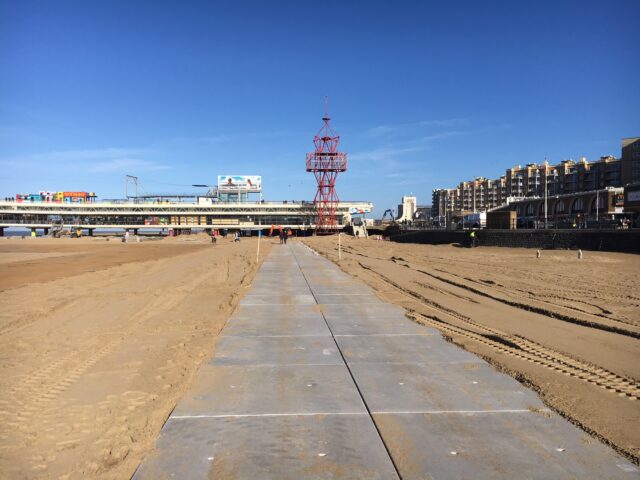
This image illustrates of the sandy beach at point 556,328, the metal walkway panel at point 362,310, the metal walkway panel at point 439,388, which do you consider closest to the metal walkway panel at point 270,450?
the metal walkway panel at point 439,388

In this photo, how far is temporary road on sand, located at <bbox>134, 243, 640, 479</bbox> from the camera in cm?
371

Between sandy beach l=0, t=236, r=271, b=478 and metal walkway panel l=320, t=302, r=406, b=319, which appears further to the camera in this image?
metal walkway panel l=320, t=302, r=406, b=319

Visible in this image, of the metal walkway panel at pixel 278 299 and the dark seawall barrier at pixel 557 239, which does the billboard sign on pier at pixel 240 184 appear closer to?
the dark seawall barrier at pixel 557 239

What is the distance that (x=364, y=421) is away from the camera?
4555 mm

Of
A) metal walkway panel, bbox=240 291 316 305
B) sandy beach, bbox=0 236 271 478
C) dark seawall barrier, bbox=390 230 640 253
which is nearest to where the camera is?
sandy beach, bbox=0 236 271 478

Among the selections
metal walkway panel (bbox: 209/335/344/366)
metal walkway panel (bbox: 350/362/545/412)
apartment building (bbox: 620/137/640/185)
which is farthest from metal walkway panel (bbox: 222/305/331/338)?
apartment building (bbox: 620/137/640/185)

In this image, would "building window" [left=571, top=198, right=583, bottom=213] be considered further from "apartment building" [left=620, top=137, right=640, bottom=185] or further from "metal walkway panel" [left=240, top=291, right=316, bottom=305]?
"metal walkway panel" [left=240, top=291, right=316, bottom=305]

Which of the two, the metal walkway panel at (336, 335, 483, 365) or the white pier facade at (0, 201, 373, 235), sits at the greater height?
the white pier facade at (0, 201, 373, 235)

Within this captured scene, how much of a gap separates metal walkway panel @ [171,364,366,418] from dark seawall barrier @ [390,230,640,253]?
95.6ft

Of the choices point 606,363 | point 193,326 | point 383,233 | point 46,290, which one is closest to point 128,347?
point 193,326

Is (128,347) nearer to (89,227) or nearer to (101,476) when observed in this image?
(101,476)

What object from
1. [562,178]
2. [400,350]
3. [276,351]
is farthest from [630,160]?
[276,351]

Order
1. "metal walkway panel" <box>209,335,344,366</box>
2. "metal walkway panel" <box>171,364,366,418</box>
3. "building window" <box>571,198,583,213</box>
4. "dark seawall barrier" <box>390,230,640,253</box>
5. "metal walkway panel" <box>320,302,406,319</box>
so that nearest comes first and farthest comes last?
"metal walkway panel" <box>171,364,366,418</box>
"metal walkway panel" <box>209,335,344,366</box>
"metal walkway panel" <box>320,302,406,319</box>
"dark seawall barrier" <box>390,230,640,253</box>
"building window" <box>571,198,583,213</box>

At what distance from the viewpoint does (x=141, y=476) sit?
3602 millimetres
